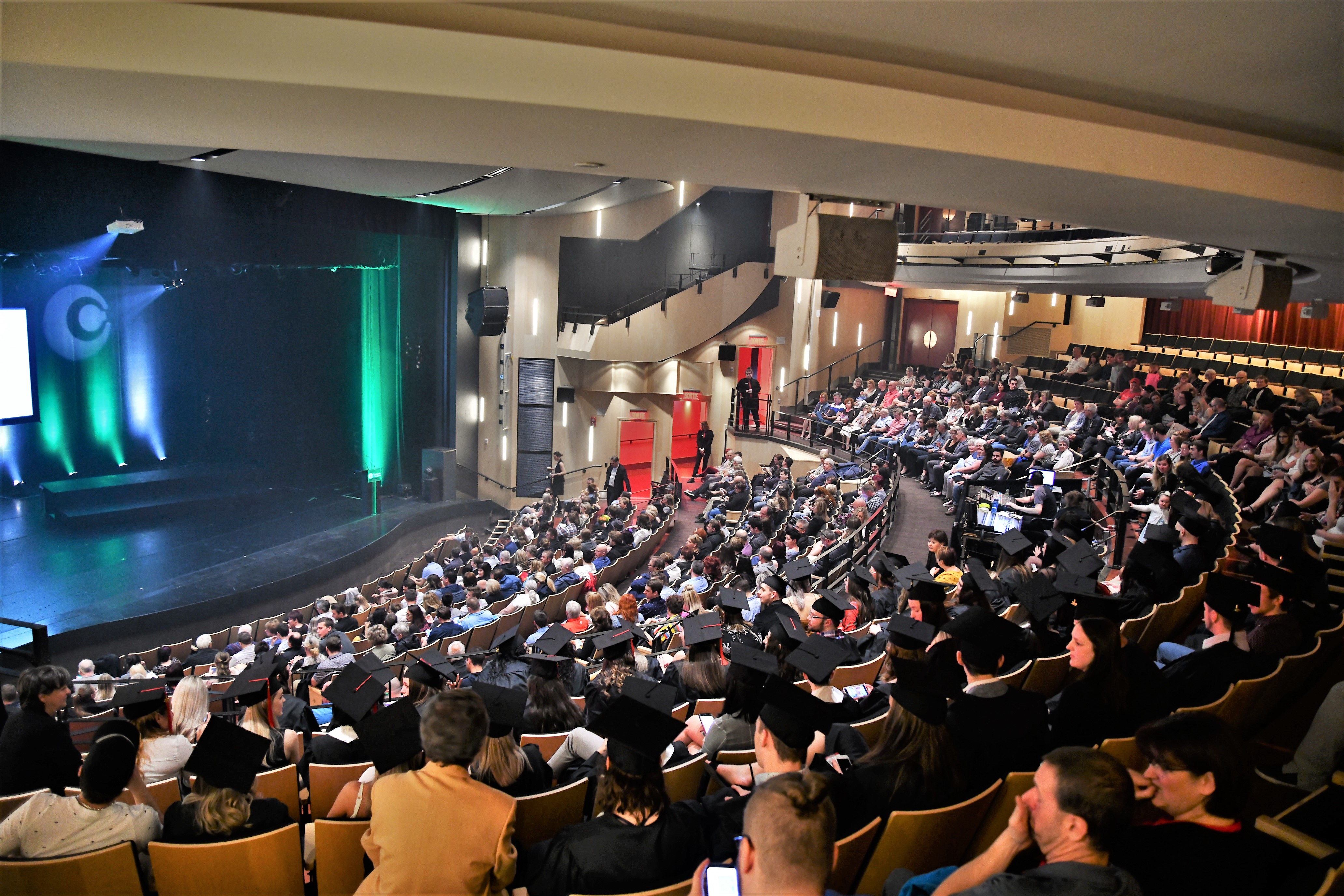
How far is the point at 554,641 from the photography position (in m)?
Answer: 4.69

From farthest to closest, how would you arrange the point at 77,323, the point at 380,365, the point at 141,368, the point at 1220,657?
the point at 380,365, the point at 141,368, the point at 77,323, the point at 1220,657

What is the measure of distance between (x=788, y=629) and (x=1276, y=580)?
2.61m

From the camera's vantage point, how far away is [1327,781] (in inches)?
134

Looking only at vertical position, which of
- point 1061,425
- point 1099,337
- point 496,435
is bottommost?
point 496,435

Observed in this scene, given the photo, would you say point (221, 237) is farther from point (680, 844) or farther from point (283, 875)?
point (680, 844)

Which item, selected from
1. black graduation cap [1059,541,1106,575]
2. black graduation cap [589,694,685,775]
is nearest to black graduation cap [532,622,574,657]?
black graduation cap [589,694,685,775]

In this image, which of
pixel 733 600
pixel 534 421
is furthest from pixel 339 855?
pixel 534 421

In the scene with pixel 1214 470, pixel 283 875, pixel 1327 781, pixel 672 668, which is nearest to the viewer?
pixel 283 875

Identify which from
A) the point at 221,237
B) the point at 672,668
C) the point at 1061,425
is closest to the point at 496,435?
the point at 221,237

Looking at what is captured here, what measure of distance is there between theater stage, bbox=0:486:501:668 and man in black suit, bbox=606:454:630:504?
4087mm

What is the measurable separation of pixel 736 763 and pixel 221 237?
42.1ft

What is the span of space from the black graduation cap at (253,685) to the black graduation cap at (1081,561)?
4.99m

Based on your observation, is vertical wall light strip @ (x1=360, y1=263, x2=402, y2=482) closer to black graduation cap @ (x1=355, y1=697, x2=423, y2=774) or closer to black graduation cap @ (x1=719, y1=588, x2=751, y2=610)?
black graduation cap @ (x1=719, y1=588, x2=751, y2=610)

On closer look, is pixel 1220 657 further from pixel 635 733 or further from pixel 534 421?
pixel 534 421
